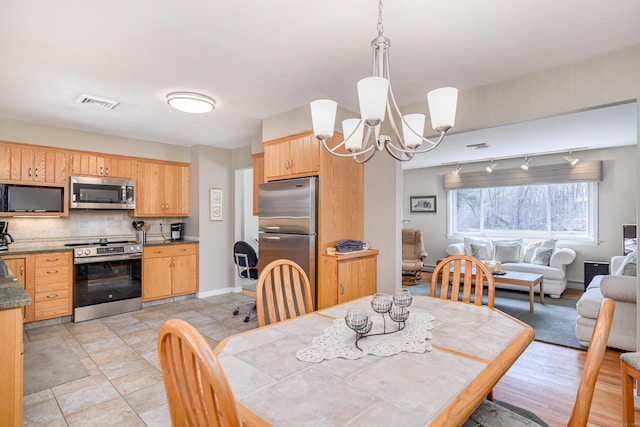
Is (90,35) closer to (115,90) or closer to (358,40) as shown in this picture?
(115,90)

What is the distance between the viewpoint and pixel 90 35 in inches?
85.0

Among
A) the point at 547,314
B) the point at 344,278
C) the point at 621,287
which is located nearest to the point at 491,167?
the point at 547,314

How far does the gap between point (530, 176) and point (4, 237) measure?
323 inches

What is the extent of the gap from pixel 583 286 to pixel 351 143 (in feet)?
19.6

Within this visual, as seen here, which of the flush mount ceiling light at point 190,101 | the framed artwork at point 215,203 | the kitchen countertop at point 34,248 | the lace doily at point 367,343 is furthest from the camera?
the framed artwork at point 215,203

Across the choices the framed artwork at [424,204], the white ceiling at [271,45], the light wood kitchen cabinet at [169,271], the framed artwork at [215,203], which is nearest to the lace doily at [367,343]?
the white ceiling at [271,45]

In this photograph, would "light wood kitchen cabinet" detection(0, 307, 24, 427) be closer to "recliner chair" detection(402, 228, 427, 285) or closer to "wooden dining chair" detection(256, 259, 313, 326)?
"wooden dining chair" detection(256, 259, 313, 326)

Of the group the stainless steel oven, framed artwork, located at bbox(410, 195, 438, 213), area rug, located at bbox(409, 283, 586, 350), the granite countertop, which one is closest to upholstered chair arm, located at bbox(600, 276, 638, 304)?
area rug, located at bbox(409, 283, 586, 350)

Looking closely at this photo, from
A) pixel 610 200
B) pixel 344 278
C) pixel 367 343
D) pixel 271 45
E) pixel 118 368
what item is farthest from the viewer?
pixel 610 200

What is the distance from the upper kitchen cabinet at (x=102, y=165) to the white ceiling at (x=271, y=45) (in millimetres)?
973

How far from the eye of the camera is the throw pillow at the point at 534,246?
5.92m

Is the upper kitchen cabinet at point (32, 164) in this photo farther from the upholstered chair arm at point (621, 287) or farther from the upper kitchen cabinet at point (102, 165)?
the upholstered chair arm at point (621, 287)

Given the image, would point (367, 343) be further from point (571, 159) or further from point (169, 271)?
point (571, 159)

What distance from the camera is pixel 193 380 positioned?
2.59ft
